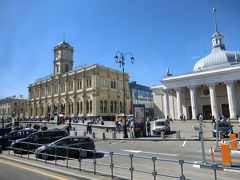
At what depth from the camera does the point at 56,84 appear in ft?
244

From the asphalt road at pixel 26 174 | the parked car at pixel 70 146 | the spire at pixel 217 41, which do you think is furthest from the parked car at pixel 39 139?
the spire at pixel 217 41

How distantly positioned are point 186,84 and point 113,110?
30.7 meters

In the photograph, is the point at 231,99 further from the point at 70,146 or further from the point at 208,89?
the point at 70,146

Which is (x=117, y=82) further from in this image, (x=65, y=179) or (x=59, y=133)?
(x=65, y=179)

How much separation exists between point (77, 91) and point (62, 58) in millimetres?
18378

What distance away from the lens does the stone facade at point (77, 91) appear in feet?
200

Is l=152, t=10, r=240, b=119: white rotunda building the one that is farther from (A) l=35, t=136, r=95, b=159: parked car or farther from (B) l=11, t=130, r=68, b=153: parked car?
(A) l=35, t=136, r=95, b=159: parked car

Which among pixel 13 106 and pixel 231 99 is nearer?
pixel 231 99

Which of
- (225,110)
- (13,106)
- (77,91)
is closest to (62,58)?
(77,91)

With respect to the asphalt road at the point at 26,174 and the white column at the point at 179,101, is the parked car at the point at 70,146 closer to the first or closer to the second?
the asphalt road at the point at 26,174

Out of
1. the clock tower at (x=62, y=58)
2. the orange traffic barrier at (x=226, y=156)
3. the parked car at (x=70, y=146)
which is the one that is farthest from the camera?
the clock tower at (x=62, y=58)

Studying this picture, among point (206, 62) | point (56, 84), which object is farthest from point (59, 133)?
point (56, 84)

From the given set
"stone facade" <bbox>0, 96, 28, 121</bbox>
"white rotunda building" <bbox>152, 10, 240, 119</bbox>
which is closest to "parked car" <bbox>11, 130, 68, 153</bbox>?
"white rotunda building" <bbox>152, 10, 240, 119</bbox>

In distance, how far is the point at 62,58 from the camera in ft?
247
